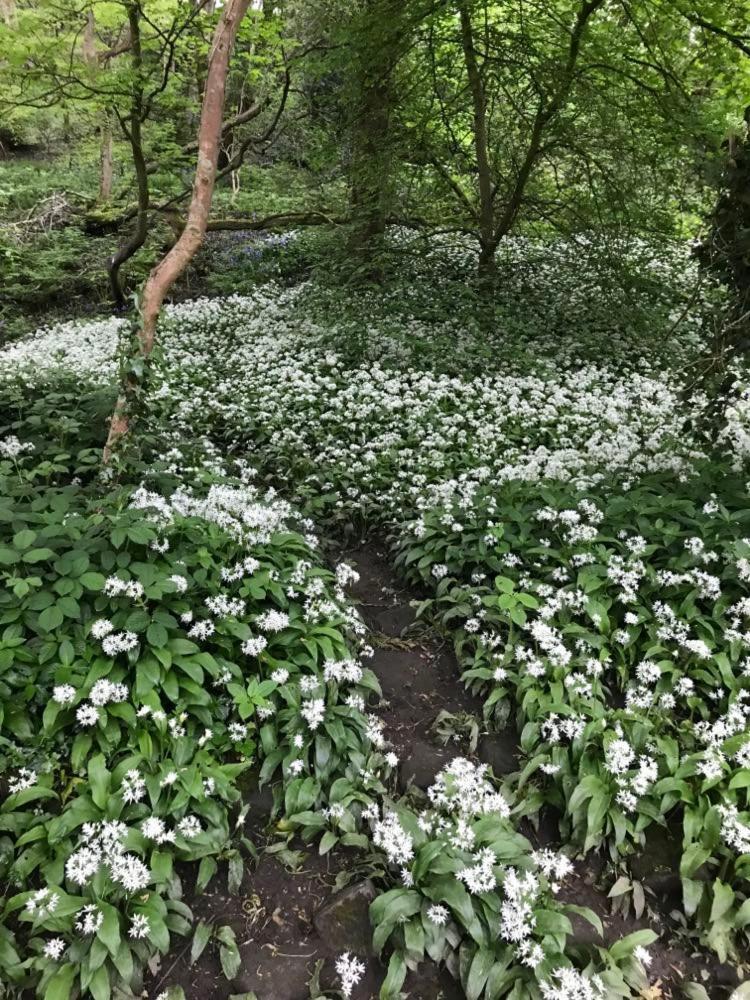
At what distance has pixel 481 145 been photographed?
11.2 m

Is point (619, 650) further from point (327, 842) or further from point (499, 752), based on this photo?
point (327, 842)

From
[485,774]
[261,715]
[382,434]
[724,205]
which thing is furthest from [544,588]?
[724,205]

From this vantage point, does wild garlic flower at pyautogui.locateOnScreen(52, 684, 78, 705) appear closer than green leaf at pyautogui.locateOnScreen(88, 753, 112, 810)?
No

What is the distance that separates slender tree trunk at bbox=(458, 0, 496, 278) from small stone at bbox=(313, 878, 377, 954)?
11279 millimetres

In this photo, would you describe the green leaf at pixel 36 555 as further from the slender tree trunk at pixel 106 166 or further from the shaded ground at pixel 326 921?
the slender tree trunk at pixel 106 166

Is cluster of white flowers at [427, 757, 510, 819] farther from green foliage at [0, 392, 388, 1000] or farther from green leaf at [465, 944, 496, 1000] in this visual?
green leaf at [465, 944, 496, 1000]

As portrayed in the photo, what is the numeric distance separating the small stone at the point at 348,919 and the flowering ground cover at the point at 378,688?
15 centimetres

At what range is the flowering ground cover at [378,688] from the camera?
324 cm

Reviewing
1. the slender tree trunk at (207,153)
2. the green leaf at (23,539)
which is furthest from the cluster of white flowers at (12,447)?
the green leaf at (23,539)

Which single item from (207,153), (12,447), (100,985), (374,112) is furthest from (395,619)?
(374,112)

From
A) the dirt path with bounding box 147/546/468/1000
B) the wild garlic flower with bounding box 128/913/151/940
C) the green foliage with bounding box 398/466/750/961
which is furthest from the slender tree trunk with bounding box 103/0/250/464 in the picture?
the wild garlic flower with bounding box 128/913/151/940

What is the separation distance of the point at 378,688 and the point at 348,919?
61.3 inches

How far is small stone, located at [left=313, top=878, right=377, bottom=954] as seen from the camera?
3.34 meters

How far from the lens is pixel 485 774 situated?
4.25 meters
